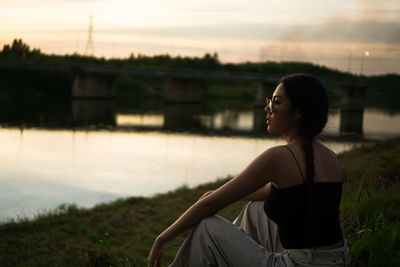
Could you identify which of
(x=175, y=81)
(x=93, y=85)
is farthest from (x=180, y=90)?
(x=93, y=85)

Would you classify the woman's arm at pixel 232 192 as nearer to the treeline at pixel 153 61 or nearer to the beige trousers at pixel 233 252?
the beige trousers at pixel 233 252

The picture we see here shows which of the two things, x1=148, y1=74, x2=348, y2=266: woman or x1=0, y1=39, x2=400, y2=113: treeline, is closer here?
x1=148, y1=74, x2=348, y2=266: woman

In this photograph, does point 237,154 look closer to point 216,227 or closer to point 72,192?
point 72,192

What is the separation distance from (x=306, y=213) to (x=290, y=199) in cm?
11

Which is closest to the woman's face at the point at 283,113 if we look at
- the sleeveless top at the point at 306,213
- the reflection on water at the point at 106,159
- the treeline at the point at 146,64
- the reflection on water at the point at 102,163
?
the sleeveless top at the point at 306,213

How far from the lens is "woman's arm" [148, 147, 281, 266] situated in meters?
2.52

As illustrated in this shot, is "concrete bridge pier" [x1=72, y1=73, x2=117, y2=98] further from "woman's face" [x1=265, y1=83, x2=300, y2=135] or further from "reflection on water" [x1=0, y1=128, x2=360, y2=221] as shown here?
"woman's face" [x1=265, y1=83, x2=300, y2=135]

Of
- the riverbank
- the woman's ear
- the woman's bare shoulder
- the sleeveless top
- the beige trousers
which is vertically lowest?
the riverbank

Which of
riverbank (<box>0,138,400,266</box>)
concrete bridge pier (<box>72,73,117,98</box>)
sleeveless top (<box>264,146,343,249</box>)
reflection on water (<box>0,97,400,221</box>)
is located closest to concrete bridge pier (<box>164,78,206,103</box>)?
concrete bridge pier (<box>72,73,117,98</box>)

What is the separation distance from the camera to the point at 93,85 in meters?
68.3

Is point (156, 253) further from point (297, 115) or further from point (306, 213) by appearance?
point (297, 115)

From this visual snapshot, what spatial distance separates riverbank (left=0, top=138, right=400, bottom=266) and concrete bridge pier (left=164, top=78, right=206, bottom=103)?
5568cm

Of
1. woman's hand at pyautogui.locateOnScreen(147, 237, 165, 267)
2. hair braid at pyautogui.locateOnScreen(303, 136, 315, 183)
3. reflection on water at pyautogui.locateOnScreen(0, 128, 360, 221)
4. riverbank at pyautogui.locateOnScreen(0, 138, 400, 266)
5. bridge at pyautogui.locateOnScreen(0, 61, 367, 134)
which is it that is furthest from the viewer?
bridge at pyautogui.locateOnScreen(0, 61, 367, 134)

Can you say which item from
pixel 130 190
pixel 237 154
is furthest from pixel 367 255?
pixel 237 154
